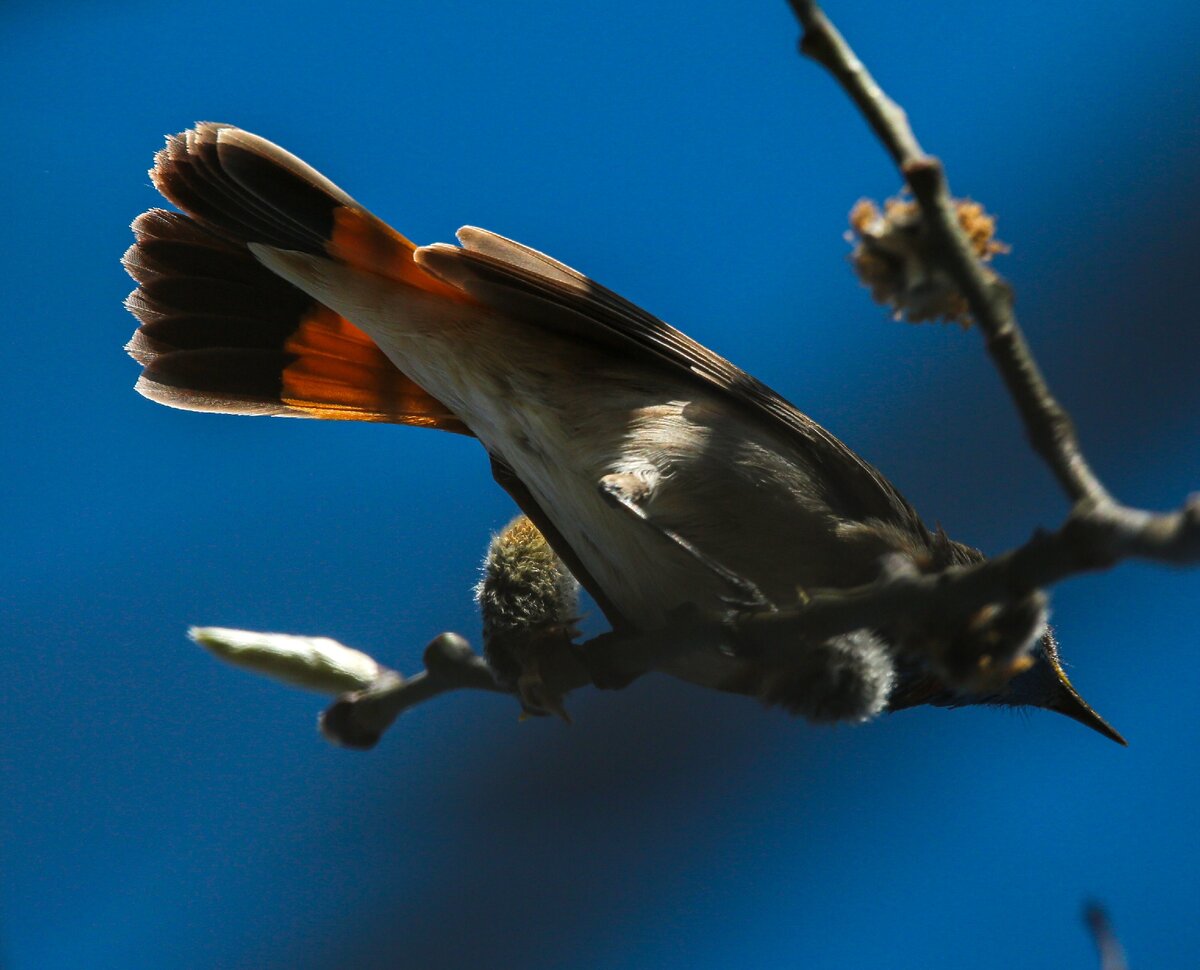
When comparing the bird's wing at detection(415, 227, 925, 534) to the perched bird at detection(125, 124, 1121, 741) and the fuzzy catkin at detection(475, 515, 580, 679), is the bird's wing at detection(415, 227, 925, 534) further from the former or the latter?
the fuzzy catkin at detection(475, 515, 580, 679)

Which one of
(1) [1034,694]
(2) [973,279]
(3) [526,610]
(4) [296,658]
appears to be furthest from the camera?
(1) [1034,694]

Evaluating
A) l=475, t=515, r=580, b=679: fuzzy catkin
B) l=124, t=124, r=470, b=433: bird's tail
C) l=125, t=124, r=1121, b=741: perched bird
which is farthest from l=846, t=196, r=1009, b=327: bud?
l=124, t=124, r=470, b=433: bird's tail

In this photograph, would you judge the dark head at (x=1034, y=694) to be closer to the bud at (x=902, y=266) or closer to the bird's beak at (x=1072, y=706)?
the bird's beak at (x=1072, y=706)

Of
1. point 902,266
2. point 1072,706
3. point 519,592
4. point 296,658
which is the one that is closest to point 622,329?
point 519,592

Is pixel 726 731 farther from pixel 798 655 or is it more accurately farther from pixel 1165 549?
pixel 1165 549

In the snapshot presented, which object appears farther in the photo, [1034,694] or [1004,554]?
[1034,694]

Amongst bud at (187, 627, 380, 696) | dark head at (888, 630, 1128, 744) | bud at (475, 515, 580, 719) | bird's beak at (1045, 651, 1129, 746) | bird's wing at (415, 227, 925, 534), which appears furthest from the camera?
bird's beak at (1045, 651, 1129, 746)

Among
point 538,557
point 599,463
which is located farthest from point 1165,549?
point 538,557

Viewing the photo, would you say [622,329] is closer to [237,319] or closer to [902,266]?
[237,319]
